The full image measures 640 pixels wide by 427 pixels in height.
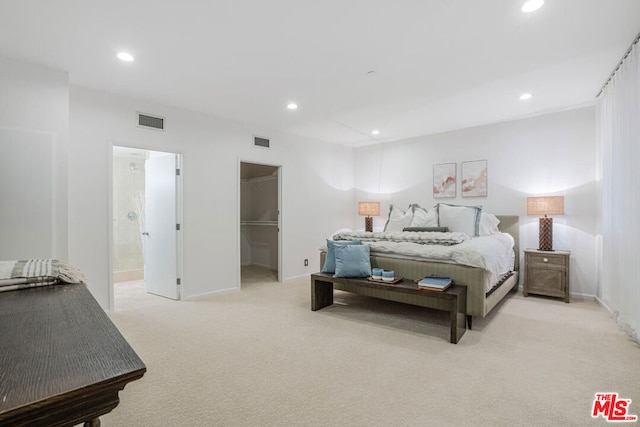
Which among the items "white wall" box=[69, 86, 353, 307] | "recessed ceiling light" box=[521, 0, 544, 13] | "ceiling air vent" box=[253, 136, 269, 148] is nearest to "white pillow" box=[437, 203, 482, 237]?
"white wall" box=[69, 86, 353, 307]

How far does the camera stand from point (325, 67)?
3148 millimetres

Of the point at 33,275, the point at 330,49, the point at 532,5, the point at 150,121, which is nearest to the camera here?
the point at 33,275

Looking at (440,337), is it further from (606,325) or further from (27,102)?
(27,102)

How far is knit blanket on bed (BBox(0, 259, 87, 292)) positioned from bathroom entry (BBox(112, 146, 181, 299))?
301 cm

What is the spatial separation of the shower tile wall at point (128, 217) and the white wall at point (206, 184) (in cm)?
225

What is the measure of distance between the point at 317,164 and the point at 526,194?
11.0 feet

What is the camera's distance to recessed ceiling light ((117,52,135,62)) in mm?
2865

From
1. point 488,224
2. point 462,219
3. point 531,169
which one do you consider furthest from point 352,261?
point 531,169

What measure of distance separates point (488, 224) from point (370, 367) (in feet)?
10.3

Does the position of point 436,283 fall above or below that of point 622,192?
below

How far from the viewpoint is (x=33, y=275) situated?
129 cm

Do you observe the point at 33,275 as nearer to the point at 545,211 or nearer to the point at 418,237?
the point at 418,237

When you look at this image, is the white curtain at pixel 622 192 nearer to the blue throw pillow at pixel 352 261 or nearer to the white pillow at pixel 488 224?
the white pillow at pixel 488 224

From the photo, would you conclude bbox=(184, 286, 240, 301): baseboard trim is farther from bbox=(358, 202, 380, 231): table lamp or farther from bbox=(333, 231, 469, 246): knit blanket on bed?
bbox=(358, 202, 380, 231): table lamp
